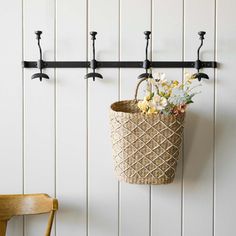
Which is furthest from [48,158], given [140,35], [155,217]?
[140,35]

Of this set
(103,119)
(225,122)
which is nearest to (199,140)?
(225,122)

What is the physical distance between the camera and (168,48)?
1.24m

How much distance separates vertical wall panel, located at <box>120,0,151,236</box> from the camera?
1.23 m

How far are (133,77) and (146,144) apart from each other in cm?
29

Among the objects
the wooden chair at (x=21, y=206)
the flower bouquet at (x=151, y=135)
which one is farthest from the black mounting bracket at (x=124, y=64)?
the wooden chair at (x=21, y=206)

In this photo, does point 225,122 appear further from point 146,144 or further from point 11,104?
point 11,104

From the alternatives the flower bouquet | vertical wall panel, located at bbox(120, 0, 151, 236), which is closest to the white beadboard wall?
vertical wall panel, located at bbox(120, 0, 151, 236)

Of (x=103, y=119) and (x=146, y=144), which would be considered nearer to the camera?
(x=146, y=144)

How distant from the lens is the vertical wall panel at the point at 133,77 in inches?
48.6

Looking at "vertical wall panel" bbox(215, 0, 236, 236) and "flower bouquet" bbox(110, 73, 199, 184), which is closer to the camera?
"flower bouquet" bbox(110, 73, 199, 184)

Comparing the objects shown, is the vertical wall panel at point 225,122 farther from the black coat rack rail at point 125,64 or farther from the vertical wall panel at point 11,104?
the vertical wall panel at point 11,104

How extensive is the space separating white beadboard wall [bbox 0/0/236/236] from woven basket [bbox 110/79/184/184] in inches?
6.2

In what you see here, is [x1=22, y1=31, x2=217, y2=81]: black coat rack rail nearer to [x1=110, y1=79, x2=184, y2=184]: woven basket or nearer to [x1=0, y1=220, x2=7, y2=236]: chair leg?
[x1=110, y1=79, x2=184, y2=184]: woven basket

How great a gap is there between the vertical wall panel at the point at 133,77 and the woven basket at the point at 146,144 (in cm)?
17
